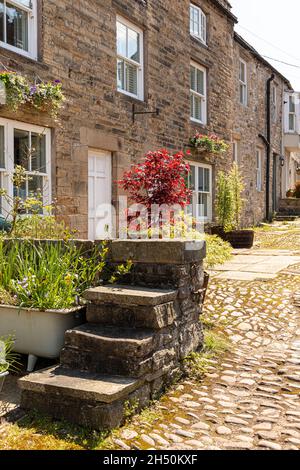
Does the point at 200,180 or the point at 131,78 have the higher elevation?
the point at 131,78

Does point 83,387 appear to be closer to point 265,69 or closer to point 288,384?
point 288,384

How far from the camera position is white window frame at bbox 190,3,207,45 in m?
12.2

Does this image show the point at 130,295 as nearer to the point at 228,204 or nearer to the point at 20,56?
the point at 20,56

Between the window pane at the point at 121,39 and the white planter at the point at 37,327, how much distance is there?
686cm

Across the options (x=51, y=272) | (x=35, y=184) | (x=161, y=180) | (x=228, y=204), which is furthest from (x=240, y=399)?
(x=228, y=204)

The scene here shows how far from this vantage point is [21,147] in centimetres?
687

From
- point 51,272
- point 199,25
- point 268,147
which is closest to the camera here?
point 51,272

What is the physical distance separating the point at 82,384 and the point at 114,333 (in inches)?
17.8

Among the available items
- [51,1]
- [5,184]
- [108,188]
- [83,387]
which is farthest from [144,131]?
[83,387]

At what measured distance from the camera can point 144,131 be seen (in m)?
9.77

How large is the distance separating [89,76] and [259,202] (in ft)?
39.0

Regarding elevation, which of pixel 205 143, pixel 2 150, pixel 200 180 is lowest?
pixel 2 150

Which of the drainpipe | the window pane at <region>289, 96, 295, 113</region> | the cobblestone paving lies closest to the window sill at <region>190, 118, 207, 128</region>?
the drainpipe

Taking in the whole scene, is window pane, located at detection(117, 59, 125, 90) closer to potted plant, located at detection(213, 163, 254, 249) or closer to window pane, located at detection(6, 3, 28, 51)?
window pane, located at detection(6, 3, 28, 51)
